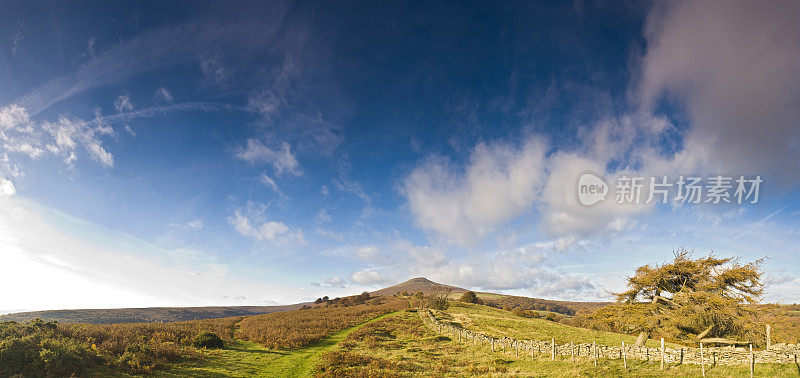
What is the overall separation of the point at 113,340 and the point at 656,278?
125 ft

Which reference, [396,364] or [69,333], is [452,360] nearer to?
[396,364]

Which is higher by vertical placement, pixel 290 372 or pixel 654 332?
pixel 654 332

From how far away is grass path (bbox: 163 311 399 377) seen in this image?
60.6ft

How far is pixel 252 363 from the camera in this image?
21.2 metres

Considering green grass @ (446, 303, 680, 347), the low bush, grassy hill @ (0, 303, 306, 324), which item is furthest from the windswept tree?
grassy hill @ (0, 303, 306, 324)

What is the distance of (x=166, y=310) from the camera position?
10100cm

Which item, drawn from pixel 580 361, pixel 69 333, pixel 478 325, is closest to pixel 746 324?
pixel 580 361

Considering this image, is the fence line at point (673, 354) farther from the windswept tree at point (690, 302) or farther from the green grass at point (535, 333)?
the green grass at point (535, 333)

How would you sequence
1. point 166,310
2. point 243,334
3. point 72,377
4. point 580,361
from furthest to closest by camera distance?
point 166,310 < point 243,334 < point 580,361 < point 72,377

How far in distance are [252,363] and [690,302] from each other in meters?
29.8

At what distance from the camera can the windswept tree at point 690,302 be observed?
16781mm

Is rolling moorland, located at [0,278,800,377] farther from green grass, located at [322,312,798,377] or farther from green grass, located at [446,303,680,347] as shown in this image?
green grass, located at [446,303,680,347]

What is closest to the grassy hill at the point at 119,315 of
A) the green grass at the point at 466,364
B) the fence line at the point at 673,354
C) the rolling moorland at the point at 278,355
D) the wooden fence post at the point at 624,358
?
the rolling moorland at the point at 278,355

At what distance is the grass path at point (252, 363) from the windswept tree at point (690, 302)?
924 inches
